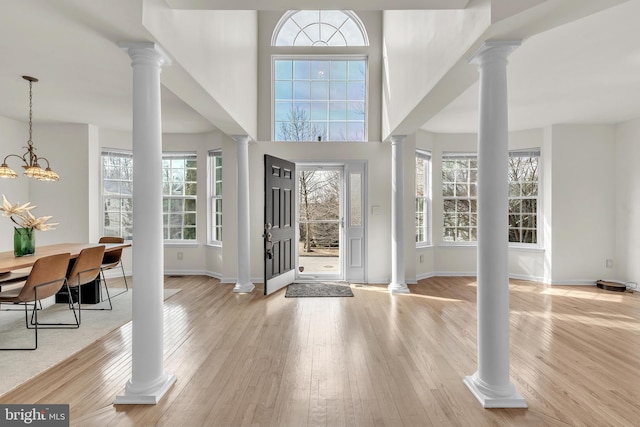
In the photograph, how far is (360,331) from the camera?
3627 mm

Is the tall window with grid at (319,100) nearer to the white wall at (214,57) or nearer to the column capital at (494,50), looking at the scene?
the white wall at (214,57)

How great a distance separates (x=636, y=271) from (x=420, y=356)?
4.76 metres

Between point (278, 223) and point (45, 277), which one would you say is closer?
point (45, 277)

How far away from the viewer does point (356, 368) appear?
2785 millimetres

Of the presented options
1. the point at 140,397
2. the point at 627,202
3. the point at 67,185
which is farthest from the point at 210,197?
the point at 627,202

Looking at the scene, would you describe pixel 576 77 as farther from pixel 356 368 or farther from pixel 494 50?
pixel 356 368

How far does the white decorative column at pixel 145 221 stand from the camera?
92.4 inches

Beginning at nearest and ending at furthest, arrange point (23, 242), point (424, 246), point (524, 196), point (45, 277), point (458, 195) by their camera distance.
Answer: point (45, 277) → point (23, 242) → point (524, 196) → point (424, 246) → point (458, 195)

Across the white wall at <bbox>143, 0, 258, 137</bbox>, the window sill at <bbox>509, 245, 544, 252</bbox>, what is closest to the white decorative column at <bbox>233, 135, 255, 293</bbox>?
the white wall at <bbox>143, 0, 258, 137</bbox>

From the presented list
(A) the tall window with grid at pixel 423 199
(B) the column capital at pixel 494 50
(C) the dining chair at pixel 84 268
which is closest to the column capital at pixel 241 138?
(C) the dining chair at pixel 84 268

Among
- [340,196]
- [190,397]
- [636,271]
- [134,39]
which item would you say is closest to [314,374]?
[190,397]

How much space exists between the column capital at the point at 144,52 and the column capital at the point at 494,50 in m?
2.22

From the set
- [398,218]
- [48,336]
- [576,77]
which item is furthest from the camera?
[398,218]

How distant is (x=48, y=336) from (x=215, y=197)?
11.1ft
